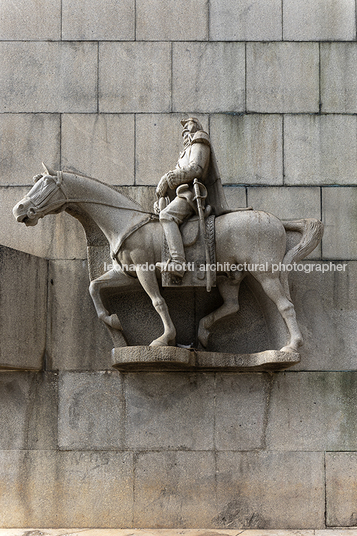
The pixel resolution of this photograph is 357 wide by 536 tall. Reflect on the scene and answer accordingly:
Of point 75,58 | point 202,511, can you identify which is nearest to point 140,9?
point 75,58

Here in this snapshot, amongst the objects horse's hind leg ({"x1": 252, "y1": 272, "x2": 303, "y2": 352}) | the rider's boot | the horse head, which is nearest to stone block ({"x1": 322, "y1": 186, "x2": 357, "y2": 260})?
horse's hind leg ({"x1": 252, "y1": 272, "x2": 303, "y2": 352})

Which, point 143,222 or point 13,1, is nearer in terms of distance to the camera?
point 143,222

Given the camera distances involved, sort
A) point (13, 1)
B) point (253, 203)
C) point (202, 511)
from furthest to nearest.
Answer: point (13, 1), point (253, 203), point (202, 511)

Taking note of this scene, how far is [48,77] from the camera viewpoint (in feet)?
24.6

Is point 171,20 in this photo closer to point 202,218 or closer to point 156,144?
point 156,144

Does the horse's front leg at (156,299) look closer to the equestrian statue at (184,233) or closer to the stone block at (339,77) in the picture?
the equestrian statue at (184,233)

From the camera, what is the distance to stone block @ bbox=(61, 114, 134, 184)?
7.31 m

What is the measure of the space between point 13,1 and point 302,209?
435 centimetres

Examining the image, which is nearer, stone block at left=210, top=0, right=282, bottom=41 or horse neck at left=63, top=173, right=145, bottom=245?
horse neck at left=63, top=173, right=145, bottom=245

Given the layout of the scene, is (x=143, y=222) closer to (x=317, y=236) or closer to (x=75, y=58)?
(x=317, y=236)

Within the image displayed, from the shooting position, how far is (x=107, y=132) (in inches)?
290

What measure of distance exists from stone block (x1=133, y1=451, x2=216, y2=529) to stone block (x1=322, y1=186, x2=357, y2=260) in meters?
2.67

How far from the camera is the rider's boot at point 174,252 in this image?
6379 mm

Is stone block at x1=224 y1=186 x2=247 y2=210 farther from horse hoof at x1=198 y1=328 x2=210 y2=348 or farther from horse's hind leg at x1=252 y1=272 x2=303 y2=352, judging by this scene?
horse hoof at x1=198 y1=328 x2=210 y2=348
